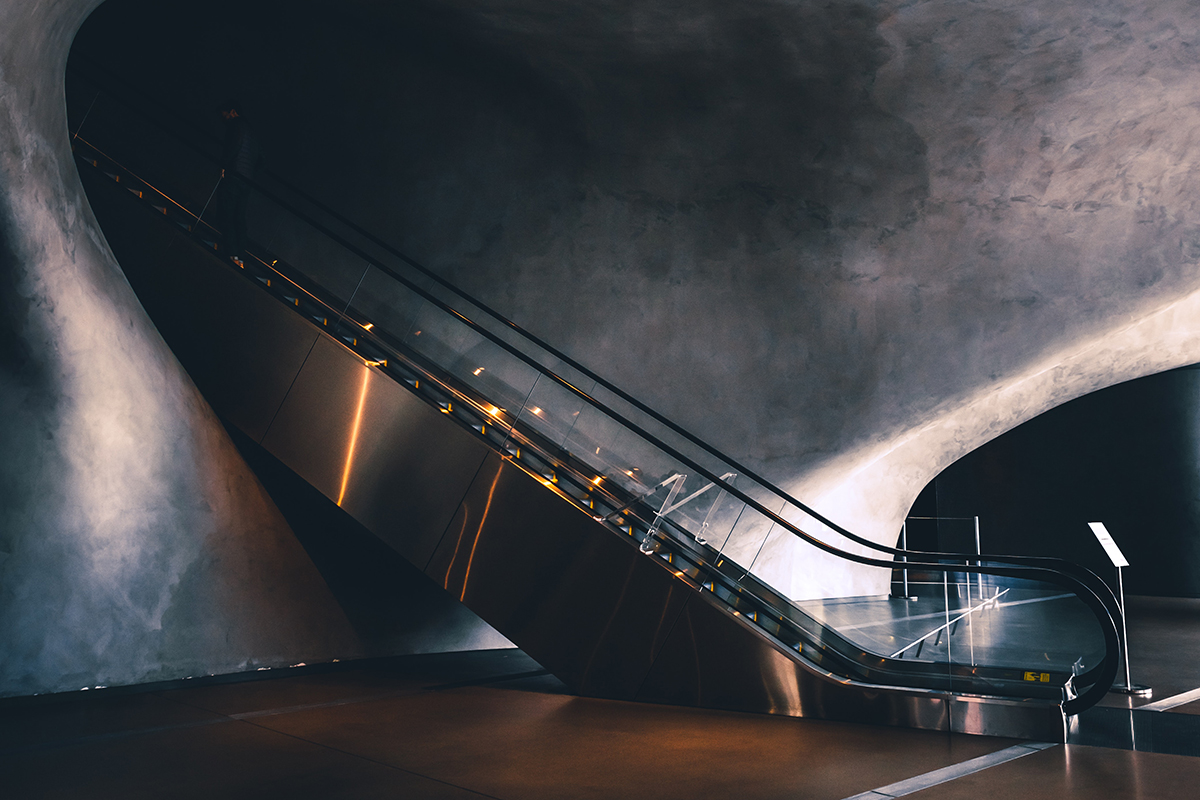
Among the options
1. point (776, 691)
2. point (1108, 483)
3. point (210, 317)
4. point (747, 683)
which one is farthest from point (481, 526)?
point (1108, 483)

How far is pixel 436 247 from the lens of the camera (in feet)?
35.7

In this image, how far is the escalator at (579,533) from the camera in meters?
5.78

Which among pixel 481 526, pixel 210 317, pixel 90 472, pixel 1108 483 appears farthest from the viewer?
pixel 1108 483

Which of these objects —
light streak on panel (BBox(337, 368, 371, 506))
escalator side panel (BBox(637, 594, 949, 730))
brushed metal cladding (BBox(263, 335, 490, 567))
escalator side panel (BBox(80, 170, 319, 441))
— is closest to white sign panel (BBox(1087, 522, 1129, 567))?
escalator side panel (BBox(637, 594, 949, 730))

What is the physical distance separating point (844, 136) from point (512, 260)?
4242 millimetres

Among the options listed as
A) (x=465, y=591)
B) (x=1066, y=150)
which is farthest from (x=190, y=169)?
(x=1066, y=150)

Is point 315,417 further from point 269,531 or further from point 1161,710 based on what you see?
point 1161,710

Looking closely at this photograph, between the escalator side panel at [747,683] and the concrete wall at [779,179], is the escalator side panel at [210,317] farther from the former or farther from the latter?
the escalator side panel at [747,683]

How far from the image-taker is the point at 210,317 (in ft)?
24.8

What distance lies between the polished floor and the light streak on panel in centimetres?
159

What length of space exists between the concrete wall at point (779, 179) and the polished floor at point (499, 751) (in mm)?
2365

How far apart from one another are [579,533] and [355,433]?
2.09m


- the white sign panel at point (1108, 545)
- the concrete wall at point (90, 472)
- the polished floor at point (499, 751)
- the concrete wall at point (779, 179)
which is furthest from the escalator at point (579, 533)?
the white sign panel at point (1108, 545)

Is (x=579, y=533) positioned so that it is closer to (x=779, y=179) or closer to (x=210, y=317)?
(x=210, y=317)
